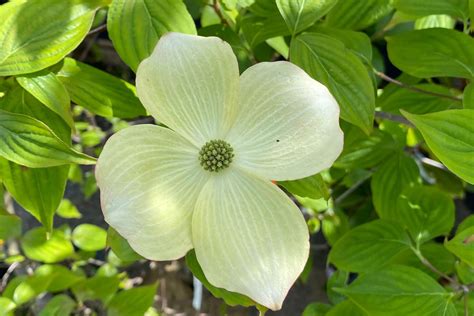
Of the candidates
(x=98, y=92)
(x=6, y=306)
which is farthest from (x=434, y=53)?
(x=6, y=306)

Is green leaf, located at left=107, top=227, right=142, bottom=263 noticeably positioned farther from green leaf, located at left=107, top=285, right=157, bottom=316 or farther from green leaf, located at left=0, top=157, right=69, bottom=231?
green leaf, located at left=107, top=285, right=157, bottom=316

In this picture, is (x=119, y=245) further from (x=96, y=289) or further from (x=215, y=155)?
(x=96, y=289)

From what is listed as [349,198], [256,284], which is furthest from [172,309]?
[256,284]

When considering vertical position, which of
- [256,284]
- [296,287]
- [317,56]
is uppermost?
[317,56]

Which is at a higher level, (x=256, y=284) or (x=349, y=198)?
(x=256, y=284)

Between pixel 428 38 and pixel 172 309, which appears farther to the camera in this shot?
pixel 172 309

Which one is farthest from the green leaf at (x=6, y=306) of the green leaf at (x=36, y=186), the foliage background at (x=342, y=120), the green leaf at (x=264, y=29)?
the green leaf at (x=264, y=29)

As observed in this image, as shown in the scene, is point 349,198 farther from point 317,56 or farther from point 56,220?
point 56,220

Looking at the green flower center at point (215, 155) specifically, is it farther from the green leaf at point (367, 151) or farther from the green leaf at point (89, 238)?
the green leaf at point (89, 238)
